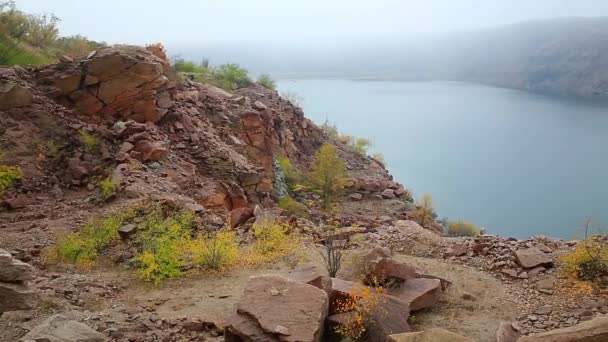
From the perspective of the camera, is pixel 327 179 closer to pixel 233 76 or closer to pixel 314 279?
pixel 233 76

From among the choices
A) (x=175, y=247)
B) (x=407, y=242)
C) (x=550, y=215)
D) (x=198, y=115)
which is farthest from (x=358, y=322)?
(x=550, y=215)

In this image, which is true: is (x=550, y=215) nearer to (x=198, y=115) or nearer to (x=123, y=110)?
(x=198, y=115)

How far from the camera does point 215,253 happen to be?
8531 mm

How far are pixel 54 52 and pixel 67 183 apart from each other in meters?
7.59

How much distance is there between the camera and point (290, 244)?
991 centimetres

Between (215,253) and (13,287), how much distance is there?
354cm

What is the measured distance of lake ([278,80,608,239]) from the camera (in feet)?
135

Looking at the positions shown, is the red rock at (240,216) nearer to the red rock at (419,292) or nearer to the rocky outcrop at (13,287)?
the red rock at (419,292)

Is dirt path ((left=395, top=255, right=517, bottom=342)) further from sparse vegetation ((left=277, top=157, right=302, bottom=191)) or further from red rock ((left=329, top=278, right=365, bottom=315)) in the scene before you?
sparse vegetation ((left=277, top=157, right=302, bottom=191))

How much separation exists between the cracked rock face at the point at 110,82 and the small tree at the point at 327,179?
9591 mm

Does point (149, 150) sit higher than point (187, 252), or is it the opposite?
point (149, 150)

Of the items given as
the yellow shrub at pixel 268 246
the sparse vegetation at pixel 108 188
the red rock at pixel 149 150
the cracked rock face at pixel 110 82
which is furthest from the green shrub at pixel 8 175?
the yellow shrub at pixel 268 246

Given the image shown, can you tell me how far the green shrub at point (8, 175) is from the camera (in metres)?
11.2

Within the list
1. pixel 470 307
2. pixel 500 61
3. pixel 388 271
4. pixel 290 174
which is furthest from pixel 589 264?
pixel 500 61
